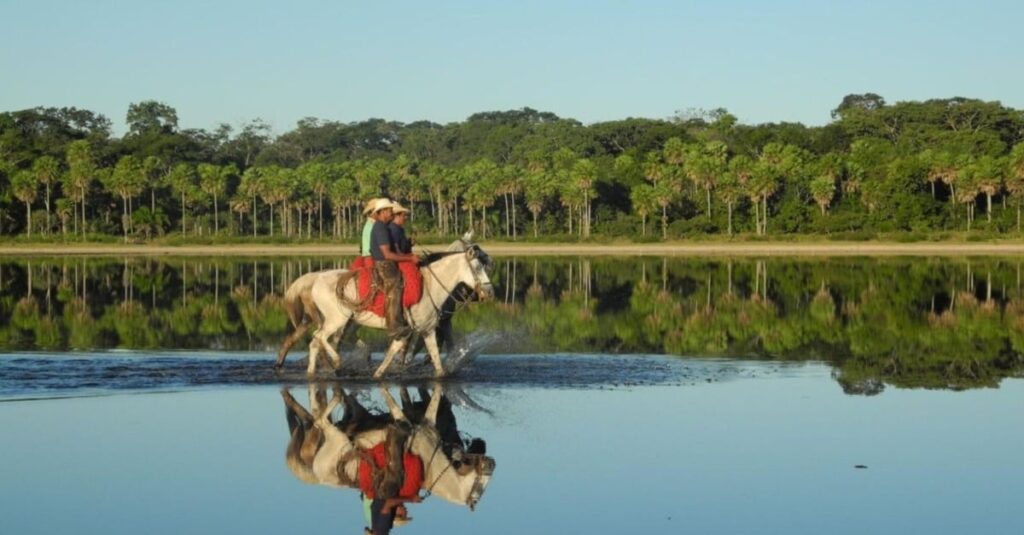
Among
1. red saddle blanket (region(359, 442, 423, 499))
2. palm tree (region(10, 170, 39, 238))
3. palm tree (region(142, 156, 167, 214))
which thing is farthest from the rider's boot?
palm tree (region(142, 156, 167, 214))

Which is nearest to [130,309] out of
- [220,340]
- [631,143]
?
[220,340]

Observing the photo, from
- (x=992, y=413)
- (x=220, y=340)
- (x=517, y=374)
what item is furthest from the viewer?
(x=220, y=340)

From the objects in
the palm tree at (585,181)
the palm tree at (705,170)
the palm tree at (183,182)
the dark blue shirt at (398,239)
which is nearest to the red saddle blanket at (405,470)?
the dark blue shirt at (398,239)

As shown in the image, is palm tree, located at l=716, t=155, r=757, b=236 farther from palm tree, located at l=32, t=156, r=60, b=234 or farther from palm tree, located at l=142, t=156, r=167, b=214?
palm tree, located at l=32, t=156, r=60, b=234

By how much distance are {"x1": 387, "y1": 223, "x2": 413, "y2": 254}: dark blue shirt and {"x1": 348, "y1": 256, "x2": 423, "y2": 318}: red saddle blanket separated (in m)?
0.22

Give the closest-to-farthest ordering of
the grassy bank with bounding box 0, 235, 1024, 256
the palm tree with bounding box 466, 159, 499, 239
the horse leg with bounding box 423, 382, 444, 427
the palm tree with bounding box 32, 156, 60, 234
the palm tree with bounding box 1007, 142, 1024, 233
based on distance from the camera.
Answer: the horse leg with bounding box 423, 382, 444, 427, the grassy bank with bounding box 0, 235, 1024, 256, the palm tree with bounding box 1007, 142, 1024, 233, the palm tree with bounding box 32, 156, 60, 234, the palm tree with bounding box 466, 159, 499, 239

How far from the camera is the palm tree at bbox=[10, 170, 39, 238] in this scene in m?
100

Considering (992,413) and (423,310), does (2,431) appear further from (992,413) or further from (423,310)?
(992,413)

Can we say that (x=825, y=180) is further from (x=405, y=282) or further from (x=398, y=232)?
(x=405, y=282)

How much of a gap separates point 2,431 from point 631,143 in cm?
11875

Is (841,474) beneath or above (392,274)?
beneath

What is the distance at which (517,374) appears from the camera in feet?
65.7

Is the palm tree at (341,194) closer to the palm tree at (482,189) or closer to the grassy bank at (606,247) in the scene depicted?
the grassy bank at (606,247)

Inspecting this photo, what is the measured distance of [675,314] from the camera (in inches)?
1293
